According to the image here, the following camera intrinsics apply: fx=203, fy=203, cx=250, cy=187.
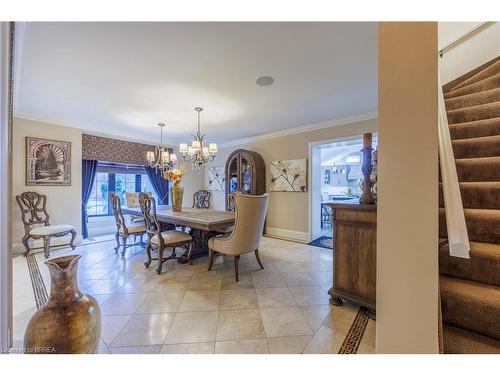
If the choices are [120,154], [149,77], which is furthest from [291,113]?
[120,154]

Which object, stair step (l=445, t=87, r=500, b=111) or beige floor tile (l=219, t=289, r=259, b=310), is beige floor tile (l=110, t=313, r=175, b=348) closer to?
beige floor tile (l=219, t=289, r=259, b=310)

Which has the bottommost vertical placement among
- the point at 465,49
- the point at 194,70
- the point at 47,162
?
the point at 47,162

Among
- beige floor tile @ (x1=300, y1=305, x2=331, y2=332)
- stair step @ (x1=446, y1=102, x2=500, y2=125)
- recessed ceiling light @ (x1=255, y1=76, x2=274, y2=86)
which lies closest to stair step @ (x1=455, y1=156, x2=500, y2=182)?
stair step @ (x1=446, y1=102, x2=500, y2=125)

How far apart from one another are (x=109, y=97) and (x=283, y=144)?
324cm

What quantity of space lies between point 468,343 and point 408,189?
32.6 inches

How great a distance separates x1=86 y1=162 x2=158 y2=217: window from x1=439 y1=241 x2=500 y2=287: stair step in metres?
5.54

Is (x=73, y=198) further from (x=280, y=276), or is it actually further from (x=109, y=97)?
(x=280, y=276)

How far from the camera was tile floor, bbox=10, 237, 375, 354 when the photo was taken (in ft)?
4.90

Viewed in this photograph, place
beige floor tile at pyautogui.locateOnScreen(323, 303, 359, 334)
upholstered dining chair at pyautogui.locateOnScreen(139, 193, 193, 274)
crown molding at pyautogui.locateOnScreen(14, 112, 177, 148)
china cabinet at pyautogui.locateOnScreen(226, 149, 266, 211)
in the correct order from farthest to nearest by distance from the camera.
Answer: china cabinet at pyautogui.locateOnScreen(226, 149, 266, 211), crown molding at pyautogui.locateOnScreen(14, 112, 177, 148), upholstered dining chair at pyautogui.locateOnScreen(139, 193, 193, 274), beige floor tile at pyautogui.locateOnScreen(323, 303, 359, 334)

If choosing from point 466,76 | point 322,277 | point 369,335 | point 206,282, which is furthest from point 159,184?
point 466,76

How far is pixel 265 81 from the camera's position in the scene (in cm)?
236

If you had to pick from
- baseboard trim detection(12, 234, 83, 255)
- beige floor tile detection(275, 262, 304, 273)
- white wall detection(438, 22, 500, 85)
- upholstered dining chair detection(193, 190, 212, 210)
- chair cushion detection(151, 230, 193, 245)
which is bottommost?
beige floor tile detection(275, 262, 304, 273)

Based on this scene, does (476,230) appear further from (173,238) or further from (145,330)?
(173,238)

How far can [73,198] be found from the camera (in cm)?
407
